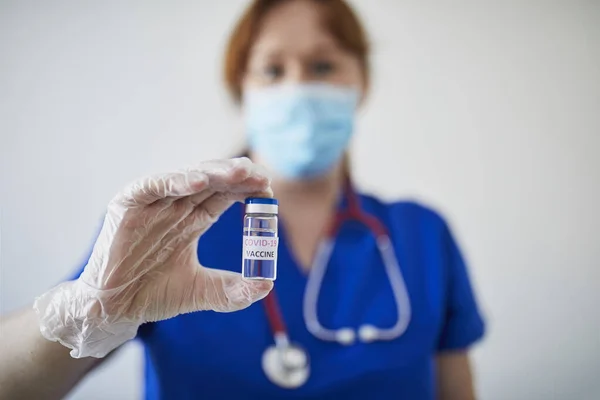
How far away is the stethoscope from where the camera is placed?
74 cm

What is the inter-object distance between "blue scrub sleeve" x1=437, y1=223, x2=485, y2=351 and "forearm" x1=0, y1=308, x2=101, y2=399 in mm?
700

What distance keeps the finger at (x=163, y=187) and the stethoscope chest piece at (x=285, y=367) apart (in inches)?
15.9

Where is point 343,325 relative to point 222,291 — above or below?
below

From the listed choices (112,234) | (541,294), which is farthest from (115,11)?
(541,294)

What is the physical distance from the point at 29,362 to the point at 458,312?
2.48 ft

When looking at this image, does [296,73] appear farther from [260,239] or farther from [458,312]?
[458,312]

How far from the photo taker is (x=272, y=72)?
2.91ft

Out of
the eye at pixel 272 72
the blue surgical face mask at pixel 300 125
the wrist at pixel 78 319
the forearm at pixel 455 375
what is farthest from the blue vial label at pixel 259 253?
the forearm at pixel 455 375

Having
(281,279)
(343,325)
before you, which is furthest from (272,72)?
(343,325)

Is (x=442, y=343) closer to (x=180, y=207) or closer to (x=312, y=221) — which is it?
(x=312, y=221)

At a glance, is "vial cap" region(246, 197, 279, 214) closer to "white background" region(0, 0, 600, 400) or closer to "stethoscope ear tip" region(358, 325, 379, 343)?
"stethoscope ear tip" region(358, 325, 379, 343)

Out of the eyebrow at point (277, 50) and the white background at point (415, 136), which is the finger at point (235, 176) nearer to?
the eyebrow at point (277, 50)

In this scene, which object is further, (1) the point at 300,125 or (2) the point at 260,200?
(1) the point at 300,125

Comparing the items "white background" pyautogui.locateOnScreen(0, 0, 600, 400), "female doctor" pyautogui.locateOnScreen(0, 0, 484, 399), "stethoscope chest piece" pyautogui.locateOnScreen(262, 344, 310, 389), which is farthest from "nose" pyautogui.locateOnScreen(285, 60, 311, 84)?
"stethoscope chest piece" pyautogui.locateOnScreen(262, 344, 310, 389)
